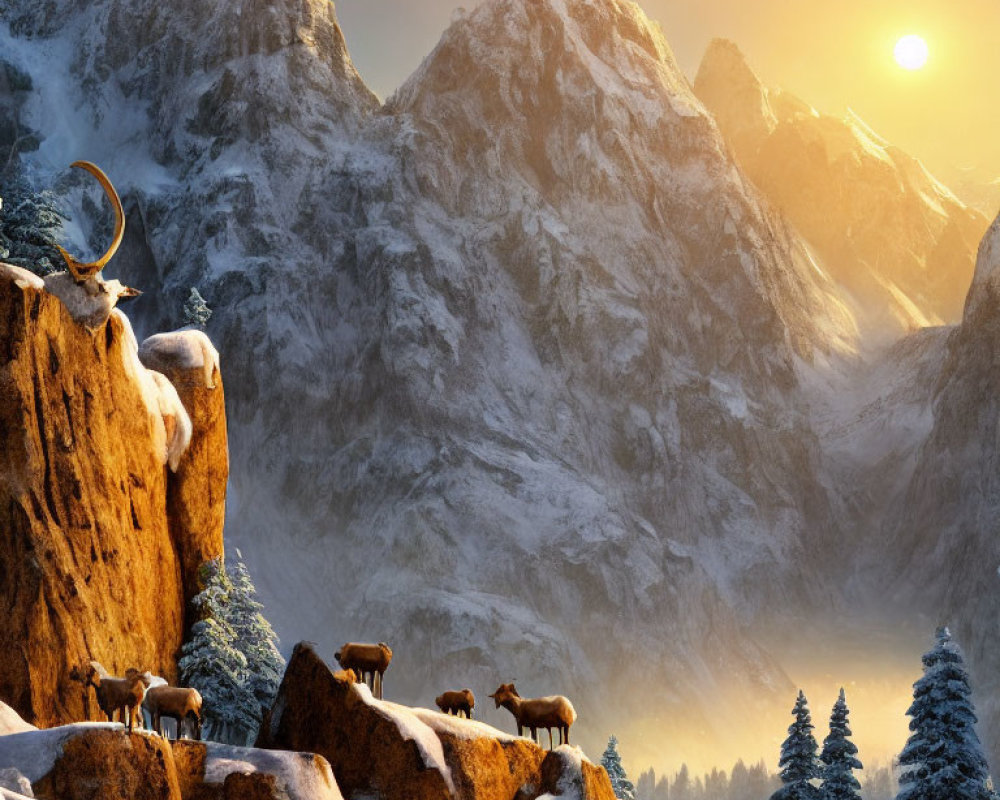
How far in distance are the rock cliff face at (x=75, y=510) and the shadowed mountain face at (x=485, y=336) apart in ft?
239

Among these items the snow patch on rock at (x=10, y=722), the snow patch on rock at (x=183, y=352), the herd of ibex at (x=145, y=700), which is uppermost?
the snow patch on rock at (x=183, y=352)

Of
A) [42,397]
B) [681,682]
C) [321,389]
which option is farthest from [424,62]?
[42,397]

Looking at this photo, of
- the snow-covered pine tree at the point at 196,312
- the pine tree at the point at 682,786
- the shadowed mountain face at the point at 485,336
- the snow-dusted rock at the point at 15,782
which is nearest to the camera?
the snow-dusted rock at the point at 15,782

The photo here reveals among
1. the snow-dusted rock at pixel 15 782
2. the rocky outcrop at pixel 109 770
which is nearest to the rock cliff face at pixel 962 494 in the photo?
→ the rocky outcrop at pixel 109 770

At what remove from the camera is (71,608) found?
35.4 metres

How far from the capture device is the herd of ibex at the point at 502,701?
35.2 metres

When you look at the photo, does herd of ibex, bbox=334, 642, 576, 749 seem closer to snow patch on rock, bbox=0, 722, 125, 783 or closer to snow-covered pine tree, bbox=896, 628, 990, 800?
snow patch on rock, bbox=0, 722, 125, 783

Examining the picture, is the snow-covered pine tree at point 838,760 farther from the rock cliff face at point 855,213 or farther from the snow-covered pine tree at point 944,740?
the rock cliff face at point 855,213

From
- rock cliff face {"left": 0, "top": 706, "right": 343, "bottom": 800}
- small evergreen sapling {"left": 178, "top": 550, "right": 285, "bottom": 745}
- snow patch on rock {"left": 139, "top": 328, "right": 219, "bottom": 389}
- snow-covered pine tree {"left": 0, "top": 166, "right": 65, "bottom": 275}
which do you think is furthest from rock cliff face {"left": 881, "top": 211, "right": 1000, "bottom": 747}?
rock cliff face {"left": 0, "top": 706, "right": 343, "bottom": 800}

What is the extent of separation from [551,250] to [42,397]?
111 m

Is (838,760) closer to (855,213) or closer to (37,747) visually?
(37,747)

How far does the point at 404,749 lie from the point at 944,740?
18734 mm

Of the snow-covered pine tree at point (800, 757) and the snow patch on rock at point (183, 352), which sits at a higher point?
the snow patch on rock at point (183, 352)

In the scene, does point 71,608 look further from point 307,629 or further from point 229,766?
point 307,629
